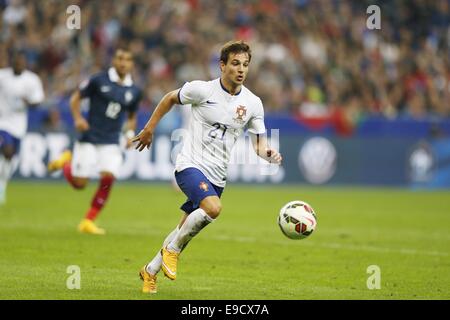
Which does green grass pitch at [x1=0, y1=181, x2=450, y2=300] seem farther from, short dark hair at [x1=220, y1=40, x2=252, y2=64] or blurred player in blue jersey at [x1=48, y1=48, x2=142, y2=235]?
short dark hair at [x1=220, y1=40, x2=252, y2=64]

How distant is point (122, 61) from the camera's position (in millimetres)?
14477

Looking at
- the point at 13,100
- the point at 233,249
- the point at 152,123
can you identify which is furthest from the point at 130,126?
the point at 152,123

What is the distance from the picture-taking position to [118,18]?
1012 inches

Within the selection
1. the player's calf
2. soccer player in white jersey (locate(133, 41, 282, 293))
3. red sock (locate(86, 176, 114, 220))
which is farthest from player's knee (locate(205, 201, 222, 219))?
red sock (locate(86, 176, 114, 220))

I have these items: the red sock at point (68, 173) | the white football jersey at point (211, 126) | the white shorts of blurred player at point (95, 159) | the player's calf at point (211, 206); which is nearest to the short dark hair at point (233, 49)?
the white football jersey at point (211, 126)

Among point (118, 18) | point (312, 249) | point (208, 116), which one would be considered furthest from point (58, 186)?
point (208, 116)

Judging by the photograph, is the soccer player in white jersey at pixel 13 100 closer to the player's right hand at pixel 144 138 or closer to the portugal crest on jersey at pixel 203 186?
the player's right hand at pixel 144 138

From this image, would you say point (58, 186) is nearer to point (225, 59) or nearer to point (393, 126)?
point (393, 126)

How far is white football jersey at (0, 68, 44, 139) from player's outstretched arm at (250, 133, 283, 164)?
30.3ft

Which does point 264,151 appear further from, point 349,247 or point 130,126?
point 130,126

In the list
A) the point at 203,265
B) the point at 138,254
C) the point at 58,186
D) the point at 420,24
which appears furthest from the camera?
the point at 420,24

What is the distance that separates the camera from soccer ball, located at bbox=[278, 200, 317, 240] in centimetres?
956

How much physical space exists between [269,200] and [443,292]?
466 inches

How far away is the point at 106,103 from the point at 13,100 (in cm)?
384
